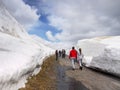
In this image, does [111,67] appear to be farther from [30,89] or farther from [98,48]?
[98,48]

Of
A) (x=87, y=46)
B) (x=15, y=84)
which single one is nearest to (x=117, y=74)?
(x=15, y=84)

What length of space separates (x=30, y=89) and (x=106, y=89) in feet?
14.6

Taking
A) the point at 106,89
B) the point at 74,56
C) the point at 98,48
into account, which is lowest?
→ the point at 106,89

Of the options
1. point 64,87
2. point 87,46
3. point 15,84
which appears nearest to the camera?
point 15,84

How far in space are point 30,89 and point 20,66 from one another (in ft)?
4.55

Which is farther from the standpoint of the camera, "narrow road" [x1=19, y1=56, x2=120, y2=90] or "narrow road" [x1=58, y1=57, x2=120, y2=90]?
"narrow road" [x1=58, y1=57, x2=120, y2=90]

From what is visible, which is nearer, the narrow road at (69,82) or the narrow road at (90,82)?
the narrow road at (69,82)

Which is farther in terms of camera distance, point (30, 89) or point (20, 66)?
point (30, 89)

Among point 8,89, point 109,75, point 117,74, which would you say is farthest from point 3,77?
point 109,75

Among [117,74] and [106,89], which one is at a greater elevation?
[117,74]

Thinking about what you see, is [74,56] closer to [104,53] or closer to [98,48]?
[104,53]

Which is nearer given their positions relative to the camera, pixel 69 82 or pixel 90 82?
pixel 69 82

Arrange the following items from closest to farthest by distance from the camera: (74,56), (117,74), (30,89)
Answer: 1. (30,89)
2. (117,74)
3. (74,56)

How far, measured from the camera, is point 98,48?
3494cm
